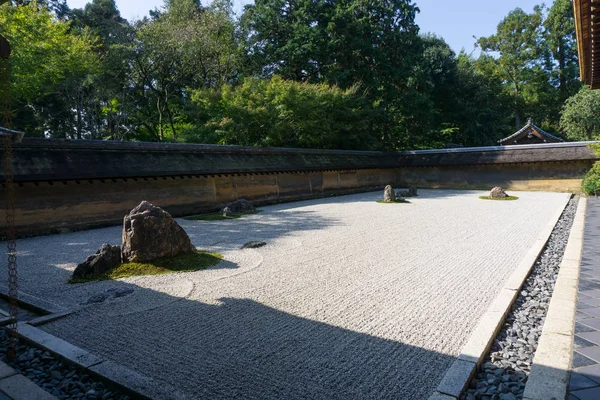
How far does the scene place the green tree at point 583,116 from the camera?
24.3 meters

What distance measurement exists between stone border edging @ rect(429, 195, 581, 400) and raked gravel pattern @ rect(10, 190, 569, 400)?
10cm

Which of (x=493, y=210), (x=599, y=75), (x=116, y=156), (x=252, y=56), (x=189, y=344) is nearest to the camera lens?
(x=189, y=344)

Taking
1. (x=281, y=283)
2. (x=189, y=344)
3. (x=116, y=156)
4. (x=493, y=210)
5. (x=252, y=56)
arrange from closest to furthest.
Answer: (x=189, y=344)
(x=281, y=283)
(x=116, y=156)
(x=493, y=210)
(x=252, y=56)

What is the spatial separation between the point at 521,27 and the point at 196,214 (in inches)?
1535

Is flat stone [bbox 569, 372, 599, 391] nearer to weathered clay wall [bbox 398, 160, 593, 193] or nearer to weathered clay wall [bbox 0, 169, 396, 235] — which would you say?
weathered clay wall [bbox 0, 169, 396, 235]

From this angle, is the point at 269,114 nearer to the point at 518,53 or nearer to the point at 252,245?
the point at 252,245

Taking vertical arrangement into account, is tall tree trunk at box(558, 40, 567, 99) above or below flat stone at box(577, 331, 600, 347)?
above

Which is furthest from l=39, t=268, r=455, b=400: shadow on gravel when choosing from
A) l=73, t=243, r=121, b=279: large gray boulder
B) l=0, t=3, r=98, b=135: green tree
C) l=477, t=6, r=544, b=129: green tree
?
l=477, t=6, r=544, b=129: green tree

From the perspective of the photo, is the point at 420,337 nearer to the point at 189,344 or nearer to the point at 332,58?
the point at 189,344

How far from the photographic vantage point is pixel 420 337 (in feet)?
10.7

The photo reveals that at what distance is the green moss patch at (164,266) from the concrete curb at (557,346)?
443 centimetres

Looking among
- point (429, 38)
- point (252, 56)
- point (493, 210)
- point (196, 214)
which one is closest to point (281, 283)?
point (196, 214)

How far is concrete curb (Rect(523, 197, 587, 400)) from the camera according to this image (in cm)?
242

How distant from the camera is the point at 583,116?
24781mm
